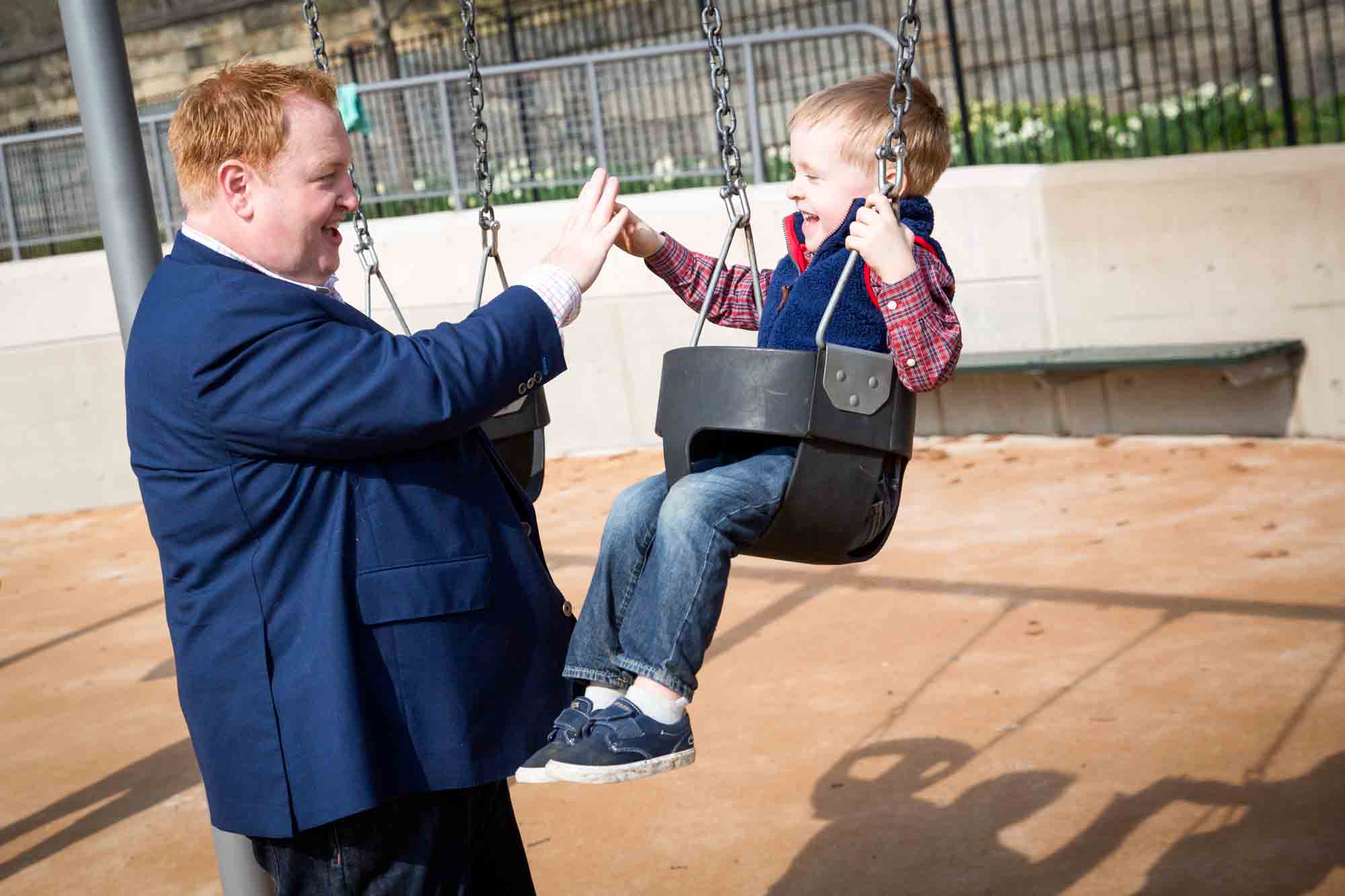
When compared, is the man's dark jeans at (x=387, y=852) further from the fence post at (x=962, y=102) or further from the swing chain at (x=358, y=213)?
the fence post at (x=962, y=102)

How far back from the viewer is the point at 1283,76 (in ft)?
30.5

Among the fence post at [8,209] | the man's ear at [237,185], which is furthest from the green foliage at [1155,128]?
the man's ear at [237,185]

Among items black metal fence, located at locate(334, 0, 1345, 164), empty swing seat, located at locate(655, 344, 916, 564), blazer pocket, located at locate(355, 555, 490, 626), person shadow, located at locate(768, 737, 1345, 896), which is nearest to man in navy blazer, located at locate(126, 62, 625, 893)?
blazer pocket, located at locate(355, 555, 490, 626)

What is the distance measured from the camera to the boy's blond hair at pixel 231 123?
82.7 inches

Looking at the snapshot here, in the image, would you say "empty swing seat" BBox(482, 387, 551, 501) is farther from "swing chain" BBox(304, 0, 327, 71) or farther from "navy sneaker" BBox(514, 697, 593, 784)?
"swing chain" BBox(304, 0, 327, 71)

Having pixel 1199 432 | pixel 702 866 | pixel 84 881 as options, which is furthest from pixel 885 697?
pixel 1199 432

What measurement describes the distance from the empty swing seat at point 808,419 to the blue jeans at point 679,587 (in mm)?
67

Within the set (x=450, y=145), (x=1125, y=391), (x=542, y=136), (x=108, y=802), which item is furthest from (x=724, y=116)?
(x=542, y=136)

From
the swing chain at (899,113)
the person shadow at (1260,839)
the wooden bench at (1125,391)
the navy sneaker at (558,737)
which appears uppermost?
the swing chain at (899,113)

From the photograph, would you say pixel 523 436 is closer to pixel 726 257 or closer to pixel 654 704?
pixel 726 257

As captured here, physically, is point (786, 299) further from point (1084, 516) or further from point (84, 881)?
point (1084, 516)

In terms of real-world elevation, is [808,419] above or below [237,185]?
below

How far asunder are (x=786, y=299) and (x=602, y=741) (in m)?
0.94

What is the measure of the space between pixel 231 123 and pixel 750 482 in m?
1.04
